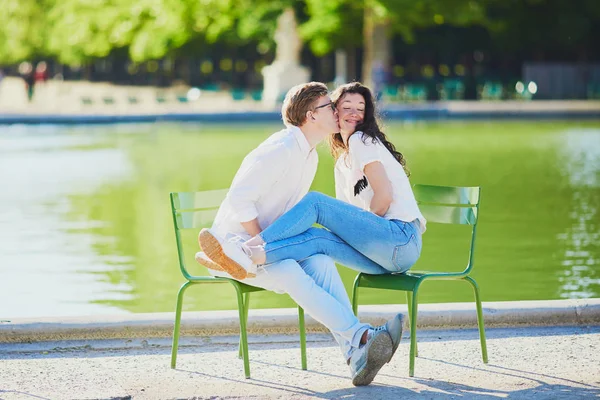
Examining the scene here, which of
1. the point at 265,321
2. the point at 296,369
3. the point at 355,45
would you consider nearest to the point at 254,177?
the point at 296,369

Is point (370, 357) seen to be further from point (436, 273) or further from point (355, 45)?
point (355, 45)

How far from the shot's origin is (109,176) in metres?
18.2

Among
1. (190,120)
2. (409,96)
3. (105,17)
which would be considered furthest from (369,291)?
(105,17)

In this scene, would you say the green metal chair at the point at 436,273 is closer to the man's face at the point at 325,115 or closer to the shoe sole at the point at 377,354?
the shoe sole at the point at 377,354

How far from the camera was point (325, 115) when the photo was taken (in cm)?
570

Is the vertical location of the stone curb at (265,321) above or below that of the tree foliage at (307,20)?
below

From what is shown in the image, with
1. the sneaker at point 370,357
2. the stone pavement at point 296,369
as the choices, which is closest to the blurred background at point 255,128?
the stone pavement at point 296,369

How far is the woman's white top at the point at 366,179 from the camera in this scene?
18.5 ft

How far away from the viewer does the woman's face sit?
5746 millimetres

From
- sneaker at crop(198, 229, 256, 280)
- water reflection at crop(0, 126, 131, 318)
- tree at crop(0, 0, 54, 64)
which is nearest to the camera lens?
sneaker at crop(198, 229, 256, 280)

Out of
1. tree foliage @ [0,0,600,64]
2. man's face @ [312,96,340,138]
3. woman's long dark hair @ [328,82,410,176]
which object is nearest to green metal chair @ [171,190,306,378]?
man's face @ [312,96,340,138]

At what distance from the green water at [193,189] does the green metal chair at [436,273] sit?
260 cm

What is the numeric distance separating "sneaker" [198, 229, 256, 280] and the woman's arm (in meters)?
0.69

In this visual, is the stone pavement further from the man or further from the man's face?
the man's face
